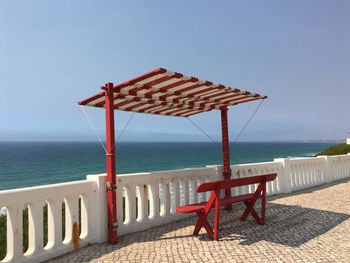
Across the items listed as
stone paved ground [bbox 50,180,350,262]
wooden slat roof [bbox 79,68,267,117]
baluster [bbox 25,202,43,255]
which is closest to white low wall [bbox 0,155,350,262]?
baluster [bbox 25,202,43,255]

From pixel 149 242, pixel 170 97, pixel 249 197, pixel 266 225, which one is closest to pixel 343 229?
pixel 266 225

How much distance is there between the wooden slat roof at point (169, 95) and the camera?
209 inches

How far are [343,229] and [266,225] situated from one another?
138 centimetres

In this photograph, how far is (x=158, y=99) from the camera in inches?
259

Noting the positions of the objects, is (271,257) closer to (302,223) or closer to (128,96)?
(302,223)

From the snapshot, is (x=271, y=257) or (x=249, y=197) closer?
(x=271, y=257)

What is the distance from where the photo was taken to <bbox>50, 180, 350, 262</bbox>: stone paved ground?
181 inches

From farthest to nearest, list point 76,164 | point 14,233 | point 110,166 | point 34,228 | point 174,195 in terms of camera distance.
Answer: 1. point 76,164
2. point 174,195
3. point 110,166
4. point 34,228
5. point 14,233

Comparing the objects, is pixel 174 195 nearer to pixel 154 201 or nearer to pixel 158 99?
pixel 154 201

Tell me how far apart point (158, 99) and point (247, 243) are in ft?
10.4

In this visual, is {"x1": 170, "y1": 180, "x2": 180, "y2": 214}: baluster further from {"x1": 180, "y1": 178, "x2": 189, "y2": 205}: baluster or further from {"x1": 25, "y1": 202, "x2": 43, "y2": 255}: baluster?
{"x1": 25, "y1": 202, "x2": 43, "y2": 255}: baluster

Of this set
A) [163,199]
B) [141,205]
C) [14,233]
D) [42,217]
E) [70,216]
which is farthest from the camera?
[163,199]

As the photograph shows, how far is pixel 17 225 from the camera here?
4.39 meters

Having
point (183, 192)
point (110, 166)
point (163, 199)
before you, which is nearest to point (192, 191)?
point (183, 192)
